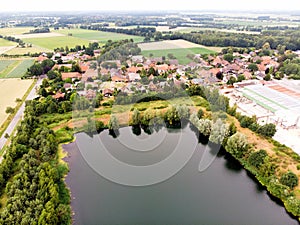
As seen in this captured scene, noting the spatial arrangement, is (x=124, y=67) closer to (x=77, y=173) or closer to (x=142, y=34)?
(x=77, y=173)

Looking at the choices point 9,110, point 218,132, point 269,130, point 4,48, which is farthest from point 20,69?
point 269,130

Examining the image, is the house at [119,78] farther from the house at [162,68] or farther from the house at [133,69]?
the house at [162,68]

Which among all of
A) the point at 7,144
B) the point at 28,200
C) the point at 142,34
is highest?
the point at 28,200

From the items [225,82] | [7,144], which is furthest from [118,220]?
[225,82]

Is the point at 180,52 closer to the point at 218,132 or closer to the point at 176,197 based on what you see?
the point at 218,132

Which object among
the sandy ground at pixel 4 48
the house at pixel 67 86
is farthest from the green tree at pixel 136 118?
the sandy ground at pixel 4 48

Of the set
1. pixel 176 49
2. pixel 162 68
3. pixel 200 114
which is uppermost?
pixel 200 114
